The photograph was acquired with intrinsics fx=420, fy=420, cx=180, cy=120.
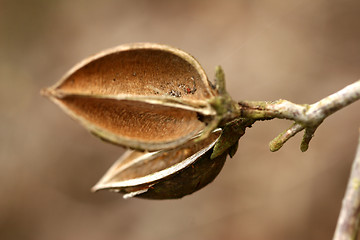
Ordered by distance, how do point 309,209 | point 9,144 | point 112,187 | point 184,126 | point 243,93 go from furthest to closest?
point 9,144, point 243,93, point 309,209, point 112,187, point 184,126

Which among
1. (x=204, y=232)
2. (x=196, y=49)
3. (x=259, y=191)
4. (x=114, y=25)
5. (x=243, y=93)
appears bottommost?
(x=204, y=232)

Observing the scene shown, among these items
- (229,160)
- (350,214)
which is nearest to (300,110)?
(350,214)

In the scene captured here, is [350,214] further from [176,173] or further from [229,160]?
[229,160]

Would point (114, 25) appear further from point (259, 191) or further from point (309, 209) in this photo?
point (309, 209)

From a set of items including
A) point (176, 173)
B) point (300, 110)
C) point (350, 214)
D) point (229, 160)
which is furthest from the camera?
point (229, 160)

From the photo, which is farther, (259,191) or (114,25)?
(114,25)

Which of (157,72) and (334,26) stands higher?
(334,26)

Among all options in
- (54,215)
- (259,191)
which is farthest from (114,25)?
(259,191)
